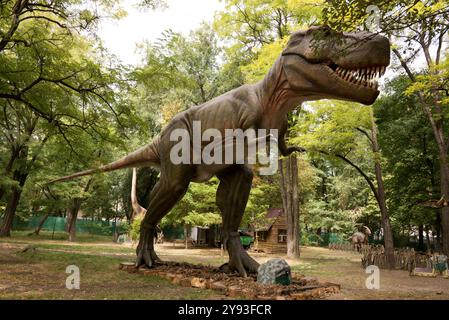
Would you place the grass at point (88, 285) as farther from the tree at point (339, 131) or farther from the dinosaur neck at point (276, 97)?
the tree at point (339, 131)

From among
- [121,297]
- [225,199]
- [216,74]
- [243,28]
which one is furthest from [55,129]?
[216,74]

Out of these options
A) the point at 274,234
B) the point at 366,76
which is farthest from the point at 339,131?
the point at 274,234

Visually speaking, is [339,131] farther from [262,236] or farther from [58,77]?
[262,236]

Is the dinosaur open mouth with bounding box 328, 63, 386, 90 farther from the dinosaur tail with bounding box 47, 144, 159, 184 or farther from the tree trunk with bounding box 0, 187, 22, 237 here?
the tree trunk with bounding box 0, 187, 22, 237

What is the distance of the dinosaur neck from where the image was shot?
609 centimetres

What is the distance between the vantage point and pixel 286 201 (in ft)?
60.5

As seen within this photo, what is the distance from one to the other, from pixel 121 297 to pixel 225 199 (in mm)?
2636

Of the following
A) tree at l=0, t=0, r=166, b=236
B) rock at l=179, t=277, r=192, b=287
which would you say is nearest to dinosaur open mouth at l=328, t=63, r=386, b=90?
rock at l=179, t=277, r=192, b=287

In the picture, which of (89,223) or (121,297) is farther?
(89,223)

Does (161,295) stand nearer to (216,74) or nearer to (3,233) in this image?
(3,233)

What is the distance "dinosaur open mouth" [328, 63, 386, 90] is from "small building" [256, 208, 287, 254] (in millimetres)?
18265

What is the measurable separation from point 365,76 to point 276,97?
5.03ft

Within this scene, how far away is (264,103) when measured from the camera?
21.1 ft

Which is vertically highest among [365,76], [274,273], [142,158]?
[365,76]
